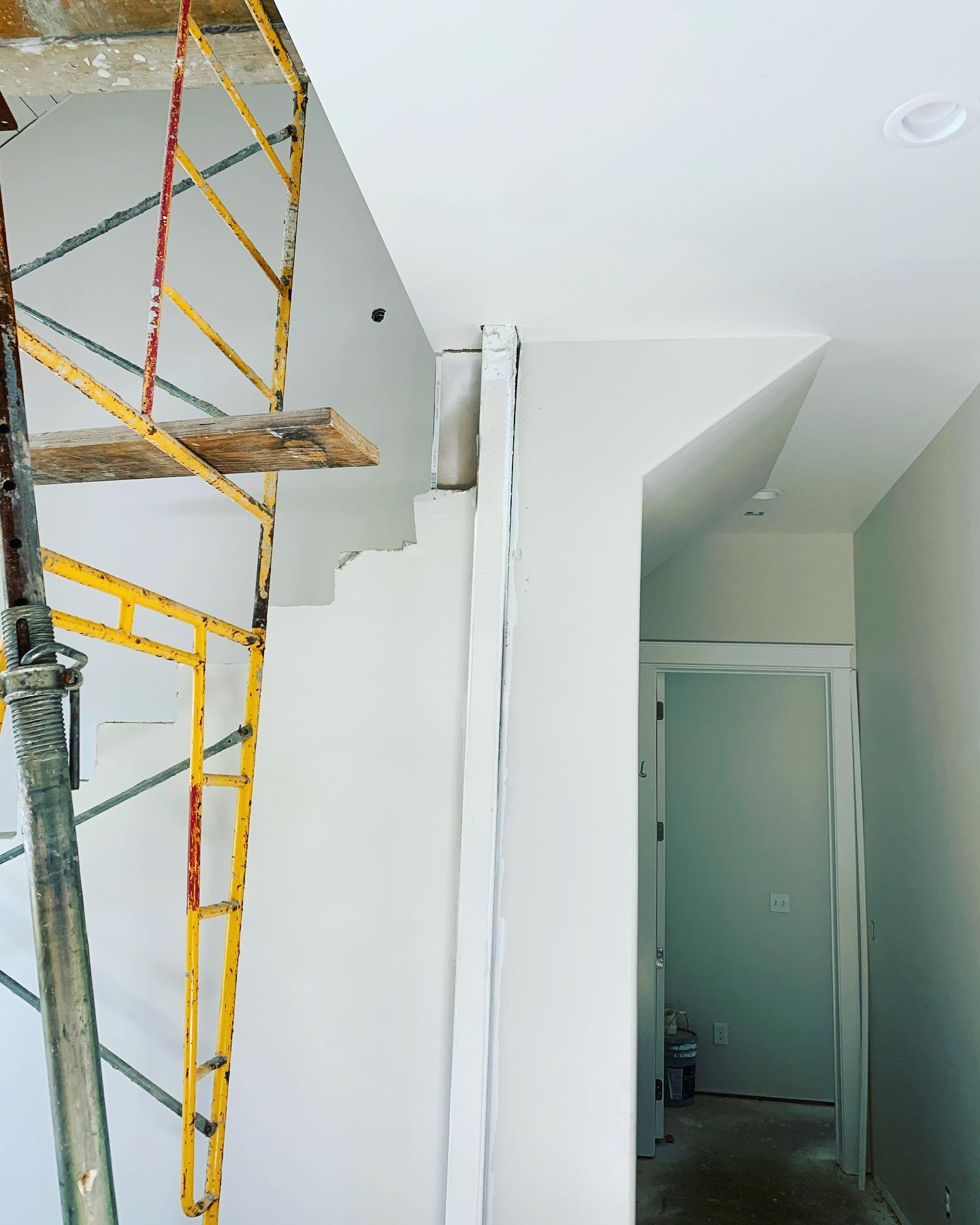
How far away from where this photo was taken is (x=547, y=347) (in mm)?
2385

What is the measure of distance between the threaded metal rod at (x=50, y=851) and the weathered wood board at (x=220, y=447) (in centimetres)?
101

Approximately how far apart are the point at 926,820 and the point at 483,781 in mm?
1770

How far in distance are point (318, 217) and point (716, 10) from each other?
7.10 ft

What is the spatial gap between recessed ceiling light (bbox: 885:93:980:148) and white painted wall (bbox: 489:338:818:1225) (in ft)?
2.48

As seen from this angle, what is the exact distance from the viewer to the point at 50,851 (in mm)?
463

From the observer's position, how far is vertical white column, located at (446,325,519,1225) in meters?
2.01

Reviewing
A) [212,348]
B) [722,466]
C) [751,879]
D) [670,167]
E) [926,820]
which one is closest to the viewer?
[670,167]

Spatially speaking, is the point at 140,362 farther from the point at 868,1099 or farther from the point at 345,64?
the point at 868,1099

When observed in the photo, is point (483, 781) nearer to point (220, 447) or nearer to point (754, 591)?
point (220, 447)

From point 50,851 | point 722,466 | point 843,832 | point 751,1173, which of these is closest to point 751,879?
point 843,832

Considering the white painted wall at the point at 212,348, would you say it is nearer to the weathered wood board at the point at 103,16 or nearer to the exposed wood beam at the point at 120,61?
the exposed wood beam at the point at 120,61

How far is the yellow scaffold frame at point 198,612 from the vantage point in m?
1.44

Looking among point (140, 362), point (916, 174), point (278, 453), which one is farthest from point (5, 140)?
point (916, 174)

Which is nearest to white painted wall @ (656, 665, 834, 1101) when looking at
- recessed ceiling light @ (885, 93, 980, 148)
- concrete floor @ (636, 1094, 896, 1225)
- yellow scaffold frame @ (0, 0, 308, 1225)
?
concrete floor @ (636, 1094, 896, 1225)
